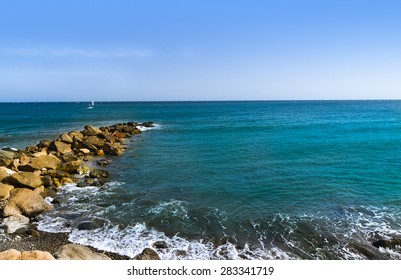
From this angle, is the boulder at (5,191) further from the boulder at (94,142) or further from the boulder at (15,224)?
the boulder at (94,142)

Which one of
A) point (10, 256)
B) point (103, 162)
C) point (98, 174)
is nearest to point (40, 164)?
point (98, 174)

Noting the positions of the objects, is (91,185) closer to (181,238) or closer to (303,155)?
(181,238)

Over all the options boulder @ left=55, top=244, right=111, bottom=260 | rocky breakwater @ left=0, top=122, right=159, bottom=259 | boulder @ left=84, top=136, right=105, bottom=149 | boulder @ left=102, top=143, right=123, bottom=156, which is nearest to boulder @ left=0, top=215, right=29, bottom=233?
rocky breakwater @ left=0, top=122, right=159, bottom=259

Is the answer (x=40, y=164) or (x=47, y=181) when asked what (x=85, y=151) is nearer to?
(x=40, y=164)

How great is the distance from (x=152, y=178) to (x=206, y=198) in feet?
20.1

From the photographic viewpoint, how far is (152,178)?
73.8ft

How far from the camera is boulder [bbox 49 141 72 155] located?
31.0m

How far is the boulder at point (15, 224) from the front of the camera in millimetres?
13492

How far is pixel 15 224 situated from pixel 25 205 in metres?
1.64

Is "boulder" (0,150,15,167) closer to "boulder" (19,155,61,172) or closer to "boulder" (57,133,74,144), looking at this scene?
"boulder" (19,155,61,172)

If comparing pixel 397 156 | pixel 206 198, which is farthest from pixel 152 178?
pixel 397 156

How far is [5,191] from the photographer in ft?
57.3

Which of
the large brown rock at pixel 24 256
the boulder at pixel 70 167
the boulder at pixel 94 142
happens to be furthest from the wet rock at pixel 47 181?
the boulder at pixel 94 142

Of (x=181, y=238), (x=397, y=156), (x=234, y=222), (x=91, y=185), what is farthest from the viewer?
(x=397, y=156)
